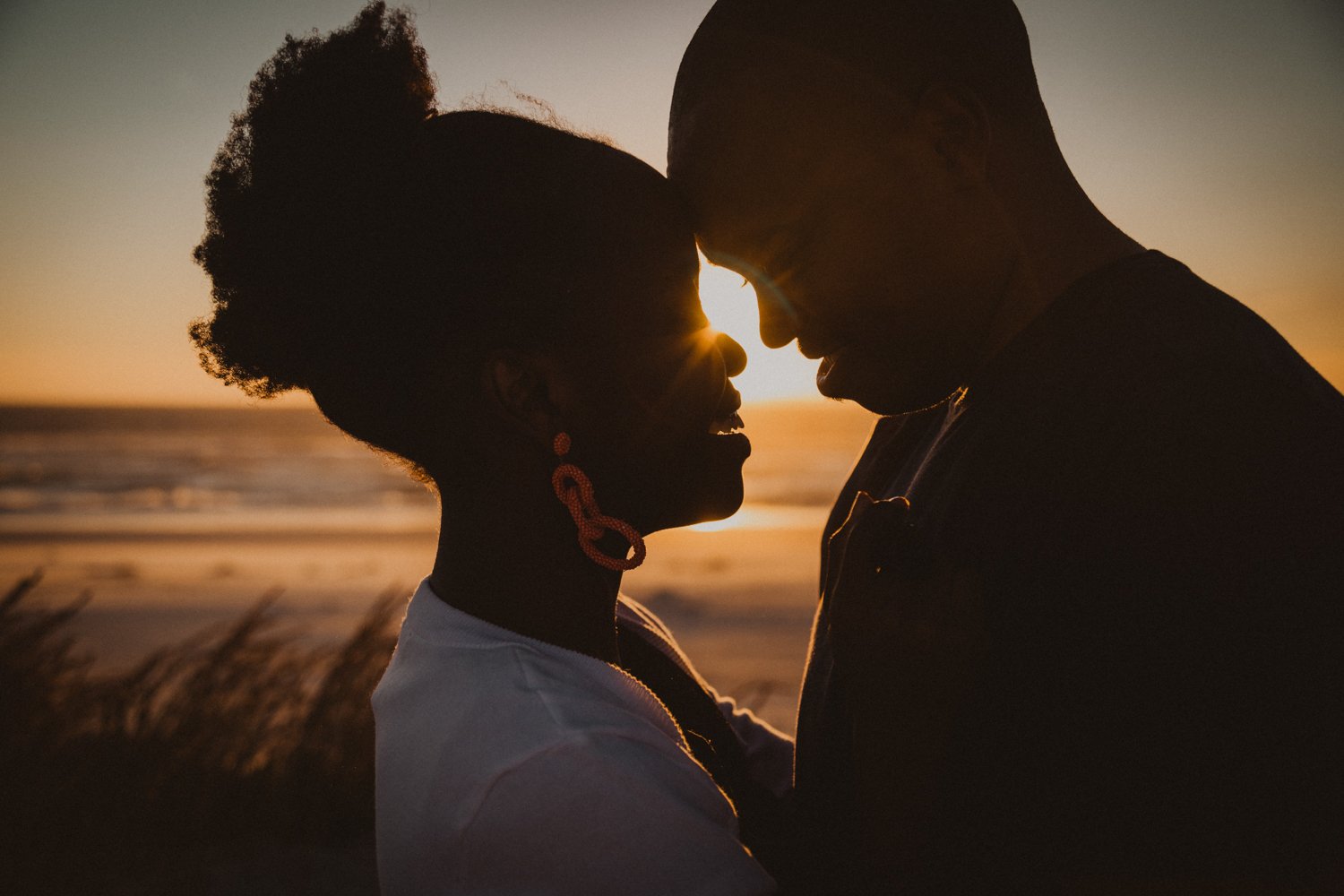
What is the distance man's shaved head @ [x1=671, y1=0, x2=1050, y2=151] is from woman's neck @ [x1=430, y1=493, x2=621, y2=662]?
3.27 feet

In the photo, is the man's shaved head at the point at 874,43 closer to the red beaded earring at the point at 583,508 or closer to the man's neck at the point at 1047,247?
the man's neck at the point at 1047,247

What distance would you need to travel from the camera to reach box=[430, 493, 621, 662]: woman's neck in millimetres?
1755

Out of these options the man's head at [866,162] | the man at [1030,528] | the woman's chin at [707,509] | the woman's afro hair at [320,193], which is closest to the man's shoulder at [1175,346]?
the man at [1030,528]

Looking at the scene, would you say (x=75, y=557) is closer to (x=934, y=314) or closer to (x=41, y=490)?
(x=41, y=490)

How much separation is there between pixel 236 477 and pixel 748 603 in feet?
70.6

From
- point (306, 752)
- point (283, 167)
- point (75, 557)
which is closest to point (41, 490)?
point (75, 557)

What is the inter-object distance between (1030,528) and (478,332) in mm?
1037

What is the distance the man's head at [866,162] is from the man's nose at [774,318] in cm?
Result: 3

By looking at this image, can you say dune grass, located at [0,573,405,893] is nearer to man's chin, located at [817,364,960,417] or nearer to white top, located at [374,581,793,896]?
white top, located at [374,581,793,896]

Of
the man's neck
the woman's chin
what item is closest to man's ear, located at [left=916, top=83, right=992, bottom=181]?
the man's neck

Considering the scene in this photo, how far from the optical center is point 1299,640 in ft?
4.76

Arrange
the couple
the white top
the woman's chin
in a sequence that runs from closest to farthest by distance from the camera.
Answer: the white top, the couple, the woman's chin

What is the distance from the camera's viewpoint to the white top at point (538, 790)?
1.36 meters

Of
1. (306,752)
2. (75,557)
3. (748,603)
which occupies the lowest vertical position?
(75,557)
